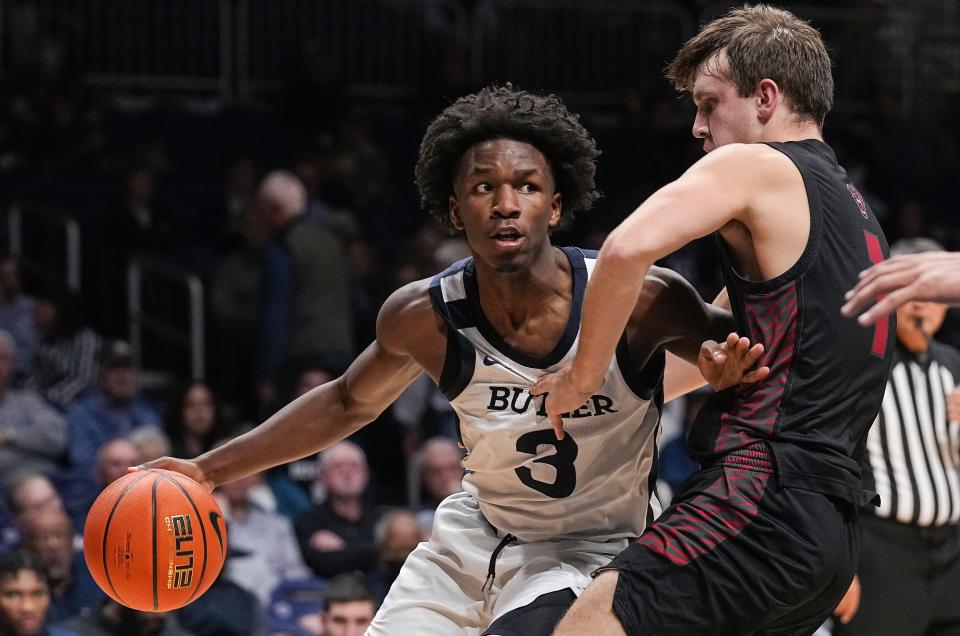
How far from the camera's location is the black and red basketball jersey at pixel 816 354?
3.24 meters

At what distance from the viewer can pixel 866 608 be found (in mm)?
5547

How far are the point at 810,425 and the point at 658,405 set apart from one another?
0.72 metres

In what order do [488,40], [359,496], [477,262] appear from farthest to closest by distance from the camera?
1. [488,40]
2. [359,496]
3. [477,262]

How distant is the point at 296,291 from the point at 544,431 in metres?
5.25

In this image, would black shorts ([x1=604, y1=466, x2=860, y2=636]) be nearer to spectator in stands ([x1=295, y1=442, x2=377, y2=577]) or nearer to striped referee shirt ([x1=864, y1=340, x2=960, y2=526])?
striped referee shirt ([x1=864, y1=340, x2=960, y2=526])

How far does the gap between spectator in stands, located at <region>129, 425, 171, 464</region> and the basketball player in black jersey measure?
175 inches

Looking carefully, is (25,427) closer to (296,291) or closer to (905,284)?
(296,291)

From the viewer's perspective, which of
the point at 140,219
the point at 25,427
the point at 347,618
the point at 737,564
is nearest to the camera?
the point at 737,564

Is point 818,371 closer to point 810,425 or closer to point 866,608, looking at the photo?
point 810,425

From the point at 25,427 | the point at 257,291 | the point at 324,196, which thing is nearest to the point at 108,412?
the point at 25,427

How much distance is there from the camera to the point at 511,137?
384 centimetres

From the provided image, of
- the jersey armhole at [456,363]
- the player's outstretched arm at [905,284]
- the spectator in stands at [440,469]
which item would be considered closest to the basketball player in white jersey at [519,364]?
the jersey armhole at [456,363]

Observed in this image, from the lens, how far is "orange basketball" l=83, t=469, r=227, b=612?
3.94 metres

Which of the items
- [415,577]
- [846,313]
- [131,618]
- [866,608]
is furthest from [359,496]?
[846,313]
